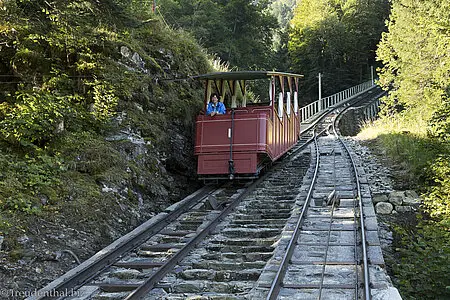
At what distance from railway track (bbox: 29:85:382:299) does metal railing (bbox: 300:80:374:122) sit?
2713cm

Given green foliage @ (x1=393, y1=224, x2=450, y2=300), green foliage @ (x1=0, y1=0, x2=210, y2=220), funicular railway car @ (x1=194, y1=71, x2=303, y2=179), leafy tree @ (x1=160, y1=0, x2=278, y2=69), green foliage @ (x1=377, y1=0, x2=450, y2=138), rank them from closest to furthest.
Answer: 1. green foliage @ (x1=393, y1=224, x2=450, y2=300)
2. green foliage @ (x1=0, y1=0, x2=210, y2=220)
3. funicular railway car @ (x1=194, y1=71, x2=303, y2=179)
4. green foliage @ (x1=377, y1=0, x2=450, y2=138)
5. leafy tree @ (x1=160, y1=0, x2=278, y2=69)

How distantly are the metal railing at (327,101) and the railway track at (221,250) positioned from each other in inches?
1068

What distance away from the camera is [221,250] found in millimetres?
7234

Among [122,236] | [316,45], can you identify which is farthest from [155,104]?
[316,45]

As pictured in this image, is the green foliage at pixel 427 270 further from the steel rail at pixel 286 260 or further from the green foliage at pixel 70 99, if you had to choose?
the green foliage at pixel 70 99

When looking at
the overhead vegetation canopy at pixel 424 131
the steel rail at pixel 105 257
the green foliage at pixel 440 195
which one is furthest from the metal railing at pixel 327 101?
the steel rail at pixel 105 257

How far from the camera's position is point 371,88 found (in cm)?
5981

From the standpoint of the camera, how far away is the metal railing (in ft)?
127

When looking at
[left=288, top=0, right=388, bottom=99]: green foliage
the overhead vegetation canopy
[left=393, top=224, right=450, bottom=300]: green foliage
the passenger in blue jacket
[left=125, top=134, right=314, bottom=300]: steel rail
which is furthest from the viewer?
[left=288, top=0, right=388, bottom=99]: green foliage

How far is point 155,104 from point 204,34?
823 inches

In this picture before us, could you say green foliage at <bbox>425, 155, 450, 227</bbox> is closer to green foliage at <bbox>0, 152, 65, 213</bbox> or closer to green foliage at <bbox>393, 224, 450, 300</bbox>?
green foliage at <bbox>393, 224, 450, 300</bbox>

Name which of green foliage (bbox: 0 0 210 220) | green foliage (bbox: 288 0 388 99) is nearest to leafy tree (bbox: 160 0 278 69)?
green foliage (bbox: 0 0 210 220)

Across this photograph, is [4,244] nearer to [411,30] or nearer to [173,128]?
[173,128]

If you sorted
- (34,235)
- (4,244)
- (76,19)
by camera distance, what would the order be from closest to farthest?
(4,244) < (34,235) < (76,19)
